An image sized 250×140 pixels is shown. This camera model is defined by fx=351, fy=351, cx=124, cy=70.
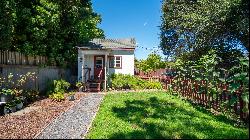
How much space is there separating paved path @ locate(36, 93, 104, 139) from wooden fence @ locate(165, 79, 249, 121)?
5.01 m

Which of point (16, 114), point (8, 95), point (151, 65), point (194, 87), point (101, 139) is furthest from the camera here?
point (151, 65)

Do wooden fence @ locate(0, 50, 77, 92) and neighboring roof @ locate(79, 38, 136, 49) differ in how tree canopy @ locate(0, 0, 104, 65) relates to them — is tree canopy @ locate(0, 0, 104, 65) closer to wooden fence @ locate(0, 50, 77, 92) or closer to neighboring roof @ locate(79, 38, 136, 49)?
wooden fence @ locate(0, 50, 77, 92)

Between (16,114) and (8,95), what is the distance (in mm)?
1799

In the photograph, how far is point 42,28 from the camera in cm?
2331

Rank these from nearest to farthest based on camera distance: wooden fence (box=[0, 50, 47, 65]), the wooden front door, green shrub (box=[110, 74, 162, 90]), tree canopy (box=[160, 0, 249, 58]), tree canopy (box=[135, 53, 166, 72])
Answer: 1. wooden fence (box=[0, 50, 47, 65])
2. tree canopy (box=[160, 0, 249, 58])
3. green shrub (box=[110, 74, 162, 90])
4. the wooden front door
5. tree canopy (box=[135, 53, 166, 72])

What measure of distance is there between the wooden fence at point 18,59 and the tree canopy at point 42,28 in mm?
343

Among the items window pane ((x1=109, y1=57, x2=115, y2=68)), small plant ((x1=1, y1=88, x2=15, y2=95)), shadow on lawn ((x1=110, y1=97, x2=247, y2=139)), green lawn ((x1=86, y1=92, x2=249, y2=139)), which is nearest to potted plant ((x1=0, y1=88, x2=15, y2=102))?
small plant ((x1=1, y1=88, x2=15, y2=95))

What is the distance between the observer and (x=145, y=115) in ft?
44.6

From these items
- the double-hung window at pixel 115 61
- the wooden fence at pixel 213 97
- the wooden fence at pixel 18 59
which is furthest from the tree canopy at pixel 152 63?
the wooden fence at pixel 18 59

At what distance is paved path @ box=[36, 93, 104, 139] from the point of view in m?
10.2

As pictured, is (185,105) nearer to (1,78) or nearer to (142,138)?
(142,138)

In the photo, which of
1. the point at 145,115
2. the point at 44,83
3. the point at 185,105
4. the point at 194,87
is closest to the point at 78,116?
the point at 145,115

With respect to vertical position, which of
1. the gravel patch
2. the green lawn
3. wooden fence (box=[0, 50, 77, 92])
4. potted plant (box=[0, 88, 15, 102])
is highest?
wooden fence (box=[0, 50, 77, 92])

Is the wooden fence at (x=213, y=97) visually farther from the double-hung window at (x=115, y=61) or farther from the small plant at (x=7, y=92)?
the small plant at (x=7, y=92)
